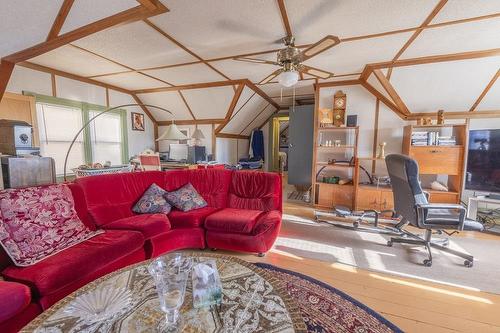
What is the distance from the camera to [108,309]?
3.11 ft

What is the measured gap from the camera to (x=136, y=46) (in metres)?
2.90

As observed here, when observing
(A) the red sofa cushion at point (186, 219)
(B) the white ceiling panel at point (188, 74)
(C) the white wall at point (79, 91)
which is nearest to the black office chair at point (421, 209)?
(A) the red sofa cushion at point (186, 219)

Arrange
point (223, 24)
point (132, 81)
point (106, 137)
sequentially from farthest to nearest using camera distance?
point (106, 137)
point (132, 81)
point (223, 24)

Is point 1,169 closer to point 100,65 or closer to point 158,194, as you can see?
point 158,194

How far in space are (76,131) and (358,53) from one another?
518cm

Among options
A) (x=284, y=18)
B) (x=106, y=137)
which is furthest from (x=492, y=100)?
(x=106, y=137)

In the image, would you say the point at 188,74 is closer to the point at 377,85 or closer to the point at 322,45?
the point at 322,45

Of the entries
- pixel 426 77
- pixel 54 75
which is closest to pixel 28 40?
pixel 54 75

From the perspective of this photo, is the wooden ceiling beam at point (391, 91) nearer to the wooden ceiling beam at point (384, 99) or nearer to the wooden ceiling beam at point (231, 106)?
the wooden ceiling beam at point (384, 99)

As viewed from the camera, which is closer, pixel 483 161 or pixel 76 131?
pixel 483 161

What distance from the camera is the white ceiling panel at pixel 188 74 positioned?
376cm

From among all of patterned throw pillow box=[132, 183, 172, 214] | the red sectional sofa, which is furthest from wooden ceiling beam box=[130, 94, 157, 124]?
patterned throw pillow box=[132, 183, 172, 214]

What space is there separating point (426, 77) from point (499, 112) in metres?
1.32

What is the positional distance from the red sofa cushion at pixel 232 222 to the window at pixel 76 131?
3638 mm
